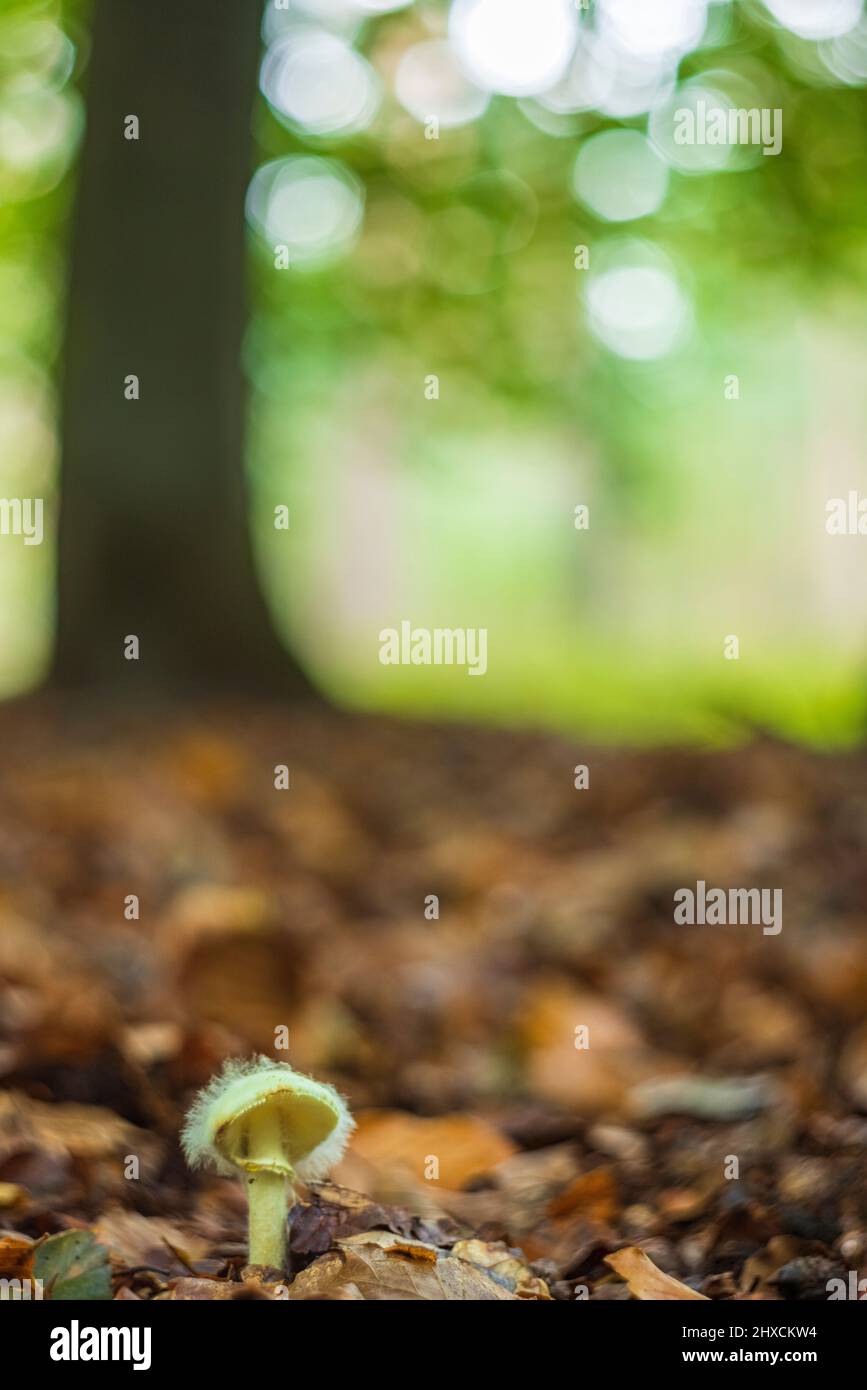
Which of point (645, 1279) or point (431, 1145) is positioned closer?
point (645, 1279)

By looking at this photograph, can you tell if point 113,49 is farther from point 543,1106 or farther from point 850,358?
point 850,358

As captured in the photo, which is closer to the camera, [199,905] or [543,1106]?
[543,1106]

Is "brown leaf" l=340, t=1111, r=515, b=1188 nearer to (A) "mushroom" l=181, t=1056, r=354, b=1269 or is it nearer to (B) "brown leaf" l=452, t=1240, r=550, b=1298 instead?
(B) "brown leaf" l=452, t=1240, r=550, b=1298

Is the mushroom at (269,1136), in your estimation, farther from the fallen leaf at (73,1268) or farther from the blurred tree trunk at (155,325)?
the blurred tree trunk at (155,325)

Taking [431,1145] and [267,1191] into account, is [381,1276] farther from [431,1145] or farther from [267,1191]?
[431,1145]

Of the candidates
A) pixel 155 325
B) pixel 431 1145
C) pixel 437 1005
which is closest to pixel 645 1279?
pixel 431 1145
